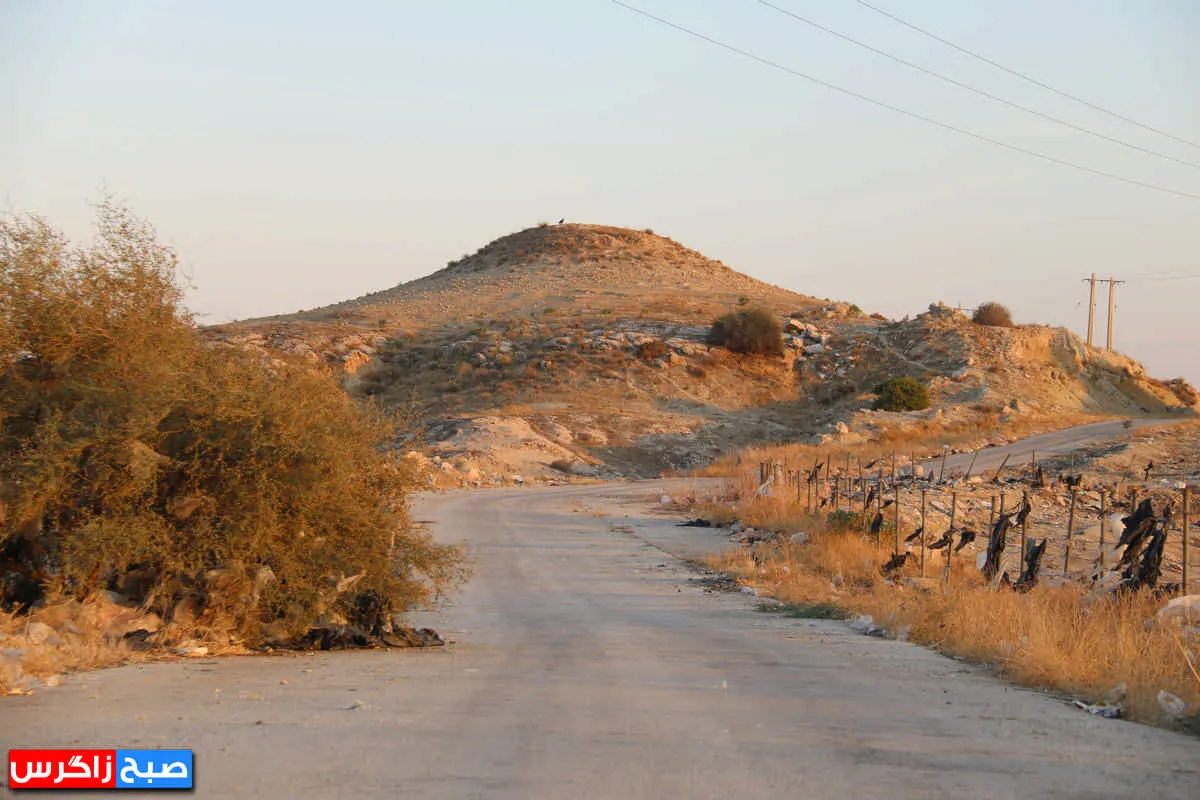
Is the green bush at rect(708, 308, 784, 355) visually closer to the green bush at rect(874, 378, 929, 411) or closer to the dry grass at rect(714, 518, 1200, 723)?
the green bush at rect(874, 378, 929, 411)

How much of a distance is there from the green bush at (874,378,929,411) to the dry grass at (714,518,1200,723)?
4006cm

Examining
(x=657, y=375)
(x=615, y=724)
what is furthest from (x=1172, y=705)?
(x=657, y=375)

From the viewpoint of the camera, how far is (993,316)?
71.4 metres

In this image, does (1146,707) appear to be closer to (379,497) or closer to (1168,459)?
(379,497)

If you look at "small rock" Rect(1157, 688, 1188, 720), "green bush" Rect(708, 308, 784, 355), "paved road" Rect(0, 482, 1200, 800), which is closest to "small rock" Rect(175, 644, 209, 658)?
"paved road" Rect(0, 482, 1200, 800)

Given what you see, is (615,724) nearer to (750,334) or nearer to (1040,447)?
(1040,447)

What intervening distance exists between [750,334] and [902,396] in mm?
11772

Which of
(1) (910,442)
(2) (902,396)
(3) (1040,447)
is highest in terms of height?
(2) (902,396)

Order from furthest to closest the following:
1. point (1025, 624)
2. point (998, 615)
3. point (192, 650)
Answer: point (998, 615), point (1025, 624), point (192, 650)

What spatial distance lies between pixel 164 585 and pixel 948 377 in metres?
57.7

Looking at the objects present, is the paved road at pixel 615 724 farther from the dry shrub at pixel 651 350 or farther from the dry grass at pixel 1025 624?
the dry shrub at pixel 651 350

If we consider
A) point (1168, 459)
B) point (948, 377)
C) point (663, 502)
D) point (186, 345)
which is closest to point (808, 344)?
point (948, 377)

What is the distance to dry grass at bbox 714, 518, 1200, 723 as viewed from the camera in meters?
8.97

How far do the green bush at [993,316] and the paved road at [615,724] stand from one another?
63.4 meters
